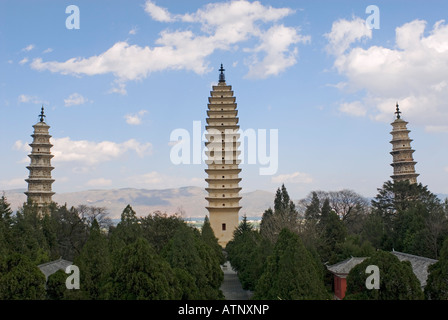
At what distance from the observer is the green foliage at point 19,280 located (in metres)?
15.5

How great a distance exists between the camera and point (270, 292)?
1587 centimetres

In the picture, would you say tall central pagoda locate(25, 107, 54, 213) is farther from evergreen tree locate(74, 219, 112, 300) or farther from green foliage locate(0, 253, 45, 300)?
green foliage locate(0, 253, 45, 300)

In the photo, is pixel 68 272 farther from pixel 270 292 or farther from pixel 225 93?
pixel 225 93

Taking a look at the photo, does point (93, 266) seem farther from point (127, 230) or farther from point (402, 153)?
point (402, 153)

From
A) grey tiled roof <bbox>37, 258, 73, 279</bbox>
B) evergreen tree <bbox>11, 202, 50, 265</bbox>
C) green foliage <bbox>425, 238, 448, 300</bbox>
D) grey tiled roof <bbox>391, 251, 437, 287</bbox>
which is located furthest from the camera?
evergreen tree <bbox>11, 202, 50, 265</bbox>

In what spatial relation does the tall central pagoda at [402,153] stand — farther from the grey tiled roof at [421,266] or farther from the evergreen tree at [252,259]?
the grey tiled roof at [421,266]

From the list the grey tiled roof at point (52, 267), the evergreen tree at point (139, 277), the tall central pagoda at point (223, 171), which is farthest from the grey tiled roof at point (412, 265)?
the tall central pagoda at point (223, 171)

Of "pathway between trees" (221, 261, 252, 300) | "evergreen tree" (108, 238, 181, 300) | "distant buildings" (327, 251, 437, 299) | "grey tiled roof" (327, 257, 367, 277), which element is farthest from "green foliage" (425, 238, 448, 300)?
"pathway between trees" (221, 261, 252, 300)

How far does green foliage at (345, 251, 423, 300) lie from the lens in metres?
14.0

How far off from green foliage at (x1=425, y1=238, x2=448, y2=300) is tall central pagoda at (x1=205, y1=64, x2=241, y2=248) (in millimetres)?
41927

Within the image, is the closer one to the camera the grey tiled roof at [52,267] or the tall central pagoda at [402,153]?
the grey tiled roof at [52,267]

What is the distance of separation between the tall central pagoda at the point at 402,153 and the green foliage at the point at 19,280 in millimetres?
51189

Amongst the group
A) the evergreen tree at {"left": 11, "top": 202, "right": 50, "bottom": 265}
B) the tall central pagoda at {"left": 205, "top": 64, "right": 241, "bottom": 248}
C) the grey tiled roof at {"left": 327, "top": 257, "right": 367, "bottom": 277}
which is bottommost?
the grey tiled roof at {"left": 327, "top": 257, "right": 367, "bottom": 277}
